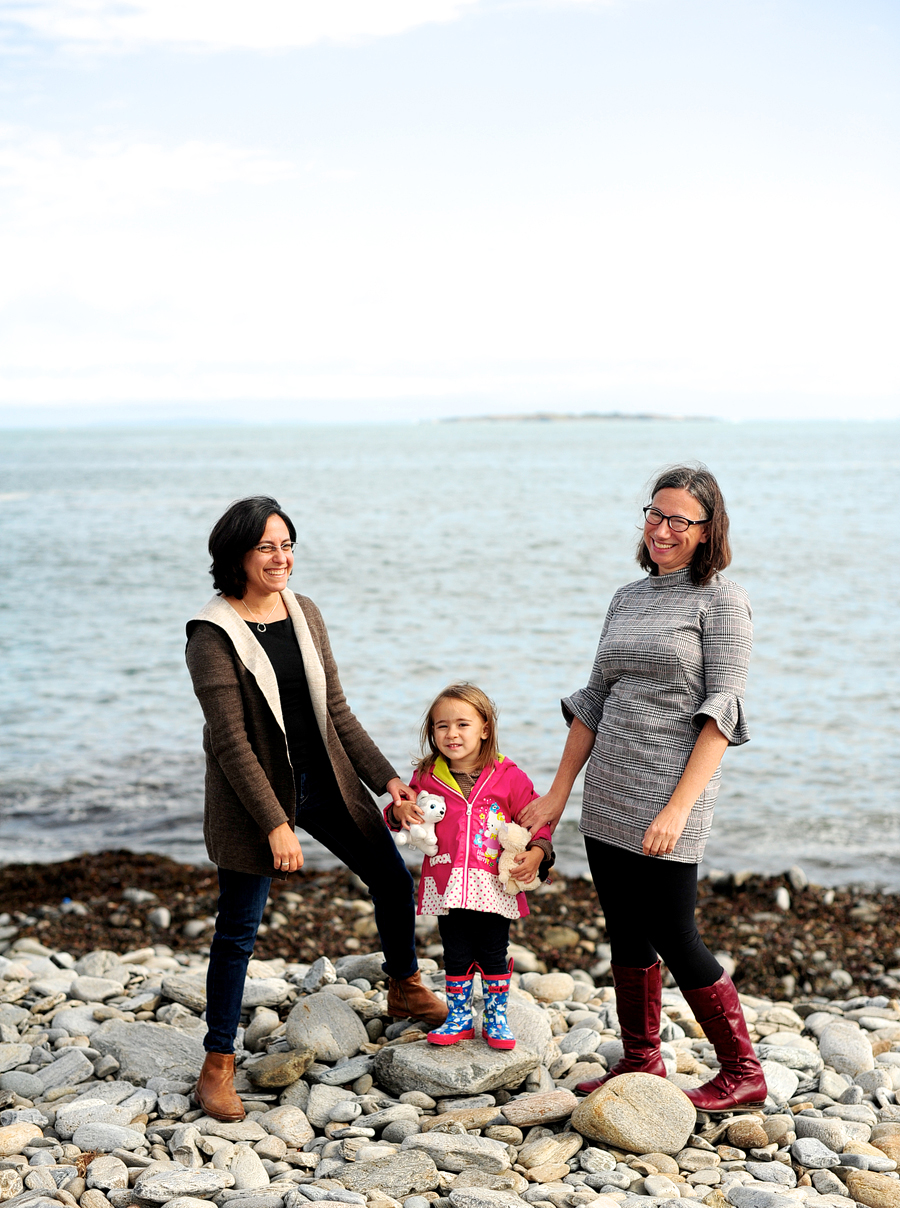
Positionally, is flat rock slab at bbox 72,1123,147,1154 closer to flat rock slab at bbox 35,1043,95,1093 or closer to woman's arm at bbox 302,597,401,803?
flat rock slab at bbox 35,1043,95,1093

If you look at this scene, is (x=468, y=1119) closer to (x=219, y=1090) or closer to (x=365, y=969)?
(x=219, y=1090)

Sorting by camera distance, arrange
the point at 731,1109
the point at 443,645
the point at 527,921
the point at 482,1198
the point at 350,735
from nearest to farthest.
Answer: the point at 482,1198
the point at 731,1109
the point at 350,735
the point at 527,921
the point at 443,645

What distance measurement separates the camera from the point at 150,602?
79.3ft

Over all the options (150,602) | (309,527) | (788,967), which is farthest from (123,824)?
(309,527)

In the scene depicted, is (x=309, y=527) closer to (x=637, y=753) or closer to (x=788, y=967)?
(x=788, y=967)

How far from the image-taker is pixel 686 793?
153 inches

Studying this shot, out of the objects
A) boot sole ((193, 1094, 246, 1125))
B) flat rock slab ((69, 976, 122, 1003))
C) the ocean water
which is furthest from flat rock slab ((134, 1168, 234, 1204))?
the ocean water

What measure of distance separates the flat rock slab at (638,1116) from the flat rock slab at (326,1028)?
1.12 meters

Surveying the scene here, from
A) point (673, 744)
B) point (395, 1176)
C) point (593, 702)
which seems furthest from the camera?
point (593, 702)

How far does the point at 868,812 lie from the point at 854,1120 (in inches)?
260

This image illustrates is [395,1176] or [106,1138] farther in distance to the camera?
[106,1138]

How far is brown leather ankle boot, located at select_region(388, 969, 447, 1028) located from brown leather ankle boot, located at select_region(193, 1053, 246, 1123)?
85 cm

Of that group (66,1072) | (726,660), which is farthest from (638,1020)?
(66,1072)

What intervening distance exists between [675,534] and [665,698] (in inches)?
23.9
